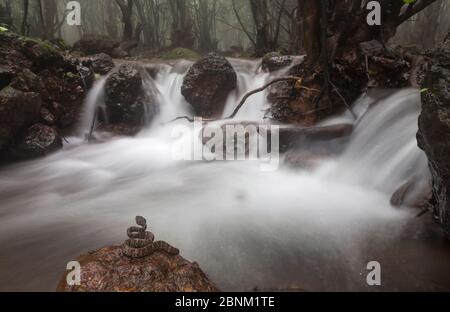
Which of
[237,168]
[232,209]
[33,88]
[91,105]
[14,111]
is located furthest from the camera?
[91,105]

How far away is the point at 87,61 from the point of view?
933cm

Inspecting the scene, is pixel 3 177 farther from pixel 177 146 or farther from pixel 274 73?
pixel 274 73

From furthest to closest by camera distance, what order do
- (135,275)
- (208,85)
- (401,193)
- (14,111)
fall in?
(208,85), (14,111), (401,193), (135,275)

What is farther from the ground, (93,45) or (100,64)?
(93,45)

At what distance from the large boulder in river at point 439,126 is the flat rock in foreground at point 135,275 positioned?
239 cm

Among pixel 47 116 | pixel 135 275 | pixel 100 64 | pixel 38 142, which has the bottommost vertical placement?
pixel 135 275

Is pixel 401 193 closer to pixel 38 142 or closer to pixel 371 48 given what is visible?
pixel 371 48

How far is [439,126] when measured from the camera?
9.94 feet

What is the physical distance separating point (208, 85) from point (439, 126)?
6.40 metres

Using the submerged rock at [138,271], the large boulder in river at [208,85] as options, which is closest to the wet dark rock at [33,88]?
the large boulder in river at [208,85]

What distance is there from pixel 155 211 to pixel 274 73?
5.78 m

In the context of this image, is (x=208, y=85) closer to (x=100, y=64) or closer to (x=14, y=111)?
(x=100, y=64)

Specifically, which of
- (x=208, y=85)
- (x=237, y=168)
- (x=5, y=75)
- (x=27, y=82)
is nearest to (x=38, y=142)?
(x=27, y=82)

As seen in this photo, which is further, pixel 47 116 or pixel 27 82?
pixel 47 116
